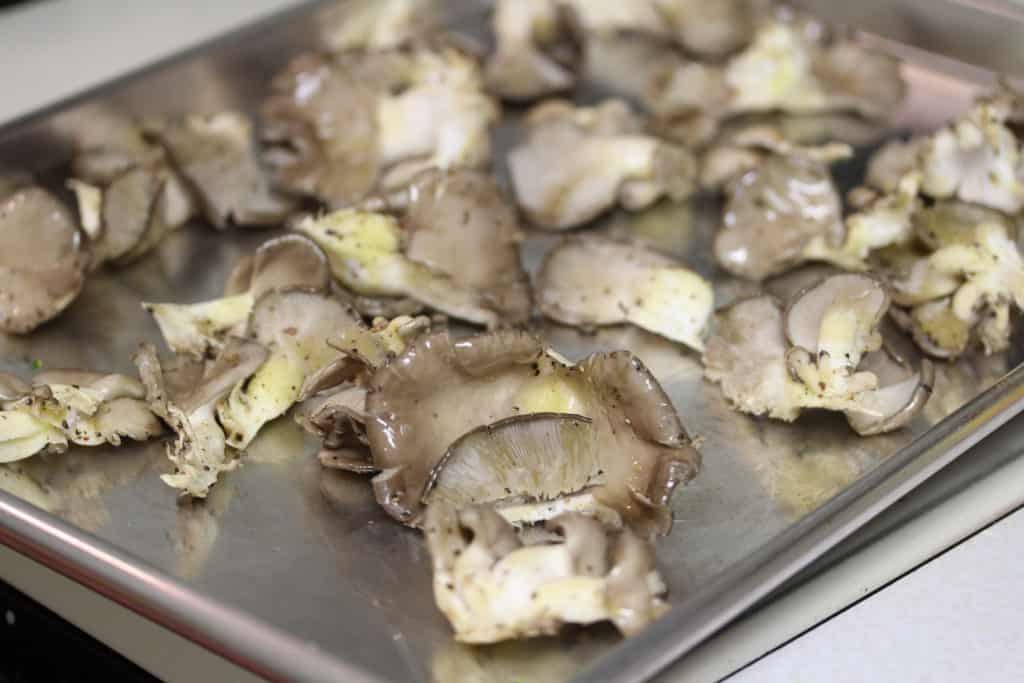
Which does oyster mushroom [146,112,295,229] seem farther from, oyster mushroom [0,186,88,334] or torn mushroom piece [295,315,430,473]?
torn mushroom piece [295,315,430,473]

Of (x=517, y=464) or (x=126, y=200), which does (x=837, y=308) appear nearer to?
(x=517, y=464)

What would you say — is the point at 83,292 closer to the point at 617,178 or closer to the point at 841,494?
the point at 617,178

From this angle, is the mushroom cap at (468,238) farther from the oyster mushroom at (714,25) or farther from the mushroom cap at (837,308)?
the oyster mushroom at (714,25)

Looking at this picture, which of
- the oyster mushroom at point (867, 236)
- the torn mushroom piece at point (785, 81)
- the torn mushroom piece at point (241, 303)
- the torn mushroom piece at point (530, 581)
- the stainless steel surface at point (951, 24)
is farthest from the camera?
the stainless steel surface at point (951, 24)

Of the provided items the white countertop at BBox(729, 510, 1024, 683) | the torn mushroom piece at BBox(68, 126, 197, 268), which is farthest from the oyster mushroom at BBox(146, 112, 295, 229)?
the white countertop at BBox(729, 510, 1024, 683)

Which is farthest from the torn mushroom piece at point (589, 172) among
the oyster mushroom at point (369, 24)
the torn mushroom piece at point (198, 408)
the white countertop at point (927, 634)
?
the white countertop at point (927, 634)
